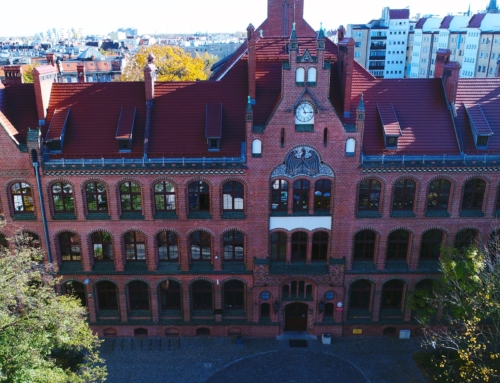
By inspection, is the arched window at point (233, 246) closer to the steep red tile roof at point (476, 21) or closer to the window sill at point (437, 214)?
the window sill at point (437, 214)

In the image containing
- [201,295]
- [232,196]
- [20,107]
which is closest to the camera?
[232,196]

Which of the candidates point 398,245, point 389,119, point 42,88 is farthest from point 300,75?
point 42,88

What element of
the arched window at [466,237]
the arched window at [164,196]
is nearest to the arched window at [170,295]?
the arched window at [164,196]

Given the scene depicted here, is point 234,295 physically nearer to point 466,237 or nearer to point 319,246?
point 319,246

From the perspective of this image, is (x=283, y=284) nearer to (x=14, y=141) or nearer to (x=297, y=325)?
(x=297, y=325)

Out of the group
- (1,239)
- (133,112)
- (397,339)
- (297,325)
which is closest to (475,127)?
Answer: (397,339)

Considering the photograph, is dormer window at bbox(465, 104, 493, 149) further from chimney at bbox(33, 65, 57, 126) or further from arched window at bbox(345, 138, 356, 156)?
chimney at bbox(33, 65, 57, 126)

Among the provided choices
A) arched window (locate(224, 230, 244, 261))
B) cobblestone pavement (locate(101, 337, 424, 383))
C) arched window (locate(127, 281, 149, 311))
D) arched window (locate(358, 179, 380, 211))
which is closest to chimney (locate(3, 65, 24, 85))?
arched window (locate(127, 281, 149, 311))
